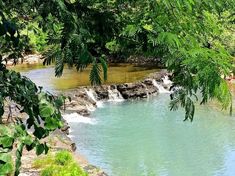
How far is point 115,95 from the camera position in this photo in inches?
757

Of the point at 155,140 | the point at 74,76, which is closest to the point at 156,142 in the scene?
the point at 155,140

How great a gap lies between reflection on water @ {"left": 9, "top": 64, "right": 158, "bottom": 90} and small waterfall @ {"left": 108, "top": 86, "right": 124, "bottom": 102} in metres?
1.42

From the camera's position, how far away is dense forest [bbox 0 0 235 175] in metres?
1.67

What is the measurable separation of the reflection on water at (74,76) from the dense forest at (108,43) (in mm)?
16807

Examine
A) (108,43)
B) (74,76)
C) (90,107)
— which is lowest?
(90,107)

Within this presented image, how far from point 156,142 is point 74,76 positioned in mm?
10501

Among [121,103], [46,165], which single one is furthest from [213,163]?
[121,103]

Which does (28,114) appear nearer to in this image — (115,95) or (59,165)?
(59,165)

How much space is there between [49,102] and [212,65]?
0.72 metres

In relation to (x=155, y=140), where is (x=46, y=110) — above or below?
above

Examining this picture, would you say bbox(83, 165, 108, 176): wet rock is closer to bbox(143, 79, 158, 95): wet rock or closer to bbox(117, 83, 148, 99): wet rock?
bbox(117, 83, 148, 99): wet rock

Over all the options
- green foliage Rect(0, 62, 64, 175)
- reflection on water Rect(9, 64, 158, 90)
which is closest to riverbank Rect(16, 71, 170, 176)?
reflection on water Rect(9, 64, 158, 90)

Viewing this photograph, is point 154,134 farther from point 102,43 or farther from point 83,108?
point 102,43

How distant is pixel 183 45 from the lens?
2037mm
